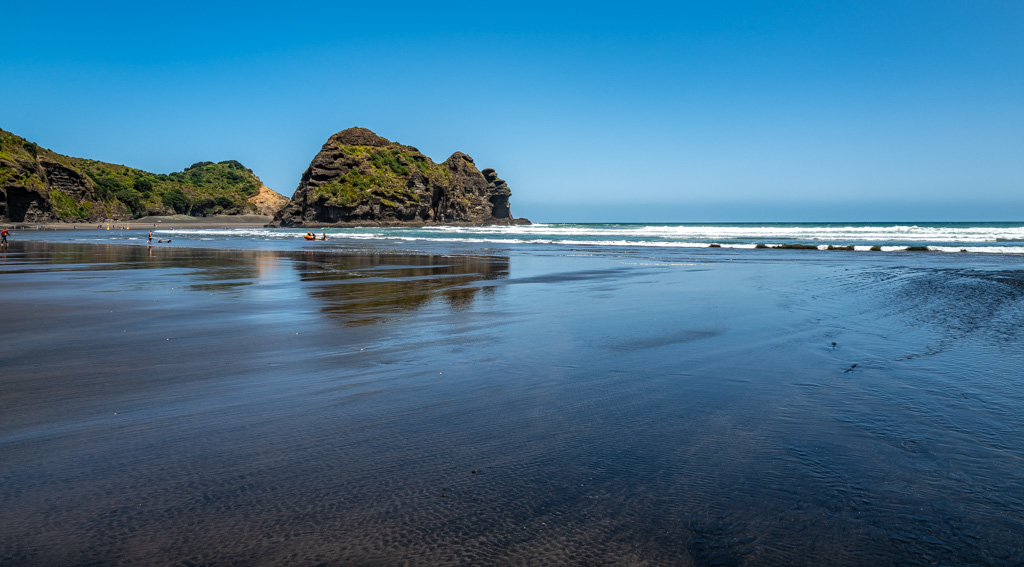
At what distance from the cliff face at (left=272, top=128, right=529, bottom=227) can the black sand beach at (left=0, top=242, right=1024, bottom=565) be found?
109 m

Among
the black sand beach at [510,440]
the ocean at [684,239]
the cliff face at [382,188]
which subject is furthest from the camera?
the cliff face at [382,188]

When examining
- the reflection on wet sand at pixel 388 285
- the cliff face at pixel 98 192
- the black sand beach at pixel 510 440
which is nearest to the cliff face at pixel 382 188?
the cliff face at pixel 98 192

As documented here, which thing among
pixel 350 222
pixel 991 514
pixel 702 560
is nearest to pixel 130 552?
pixel 702 560

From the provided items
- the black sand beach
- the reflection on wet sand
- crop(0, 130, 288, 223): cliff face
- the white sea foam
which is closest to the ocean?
the white sea foam

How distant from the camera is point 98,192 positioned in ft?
349

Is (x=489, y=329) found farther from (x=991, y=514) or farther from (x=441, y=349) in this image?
(x=991, y=514)

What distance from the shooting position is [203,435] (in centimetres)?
398

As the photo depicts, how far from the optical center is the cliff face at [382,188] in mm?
113938

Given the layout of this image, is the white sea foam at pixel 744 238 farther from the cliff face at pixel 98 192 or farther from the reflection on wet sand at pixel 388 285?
the cliff face at pixel 98 192

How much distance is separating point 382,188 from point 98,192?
1950 inches

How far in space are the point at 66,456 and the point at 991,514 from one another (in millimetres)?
5064

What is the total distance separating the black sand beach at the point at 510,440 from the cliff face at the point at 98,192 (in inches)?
3603

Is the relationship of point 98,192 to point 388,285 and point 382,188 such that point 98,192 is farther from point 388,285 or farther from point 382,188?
point 388,285

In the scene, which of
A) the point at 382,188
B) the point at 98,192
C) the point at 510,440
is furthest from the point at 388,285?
the point at 98,192
